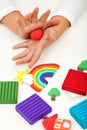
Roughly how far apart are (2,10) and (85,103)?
36cm

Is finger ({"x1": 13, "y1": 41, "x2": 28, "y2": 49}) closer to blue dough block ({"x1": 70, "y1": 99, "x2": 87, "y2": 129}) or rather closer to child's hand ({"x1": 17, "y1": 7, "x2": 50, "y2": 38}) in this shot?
child's hand ({"x1": 17, "y1": 7, "x2": 50, "y2": 38})

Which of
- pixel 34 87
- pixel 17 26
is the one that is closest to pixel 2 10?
pixel 17 26

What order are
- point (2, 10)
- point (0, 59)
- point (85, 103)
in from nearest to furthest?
1. point (85, 103)
2. point (0, 59)
3. point (2, 10)

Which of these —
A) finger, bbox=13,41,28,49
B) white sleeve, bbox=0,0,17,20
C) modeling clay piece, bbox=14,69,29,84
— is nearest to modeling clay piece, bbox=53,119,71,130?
modeling clay piece, bbox=14,69,29,84

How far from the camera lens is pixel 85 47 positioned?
27.9 inches

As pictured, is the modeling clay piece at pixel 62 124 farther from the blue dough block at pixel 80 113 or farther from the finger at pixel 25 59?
the finger at pixel 25 59

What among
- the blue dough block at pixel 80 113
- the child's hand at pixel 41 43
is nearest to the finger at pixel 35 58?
the child's hand at pixel 41 43

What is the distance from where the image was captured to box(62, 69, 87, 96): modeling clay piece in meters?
0.60

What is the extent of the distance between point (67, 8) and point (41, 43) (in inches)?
6.0

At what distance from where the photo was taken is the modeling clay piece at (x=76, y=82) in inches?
23.5

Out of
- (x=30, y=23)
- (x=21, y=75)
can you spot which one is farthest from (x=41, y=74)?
(x=30, y=23)

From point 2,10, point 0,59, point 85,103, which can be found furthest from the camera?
point 2,10

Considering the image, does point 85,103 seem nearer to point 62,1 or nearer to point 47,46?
point 47,46

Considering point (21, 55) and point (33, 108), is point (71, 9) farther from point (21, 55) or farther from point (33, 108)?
point (33, 108)
